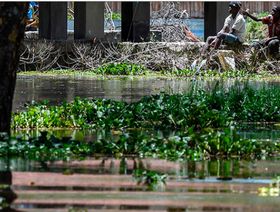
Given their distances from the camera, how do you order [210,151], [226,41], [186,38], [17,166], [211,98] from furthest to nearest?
[186,38], [226,41], [211,98], [210,151], [17,166]

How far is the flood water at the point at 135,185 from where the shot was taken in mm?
6828

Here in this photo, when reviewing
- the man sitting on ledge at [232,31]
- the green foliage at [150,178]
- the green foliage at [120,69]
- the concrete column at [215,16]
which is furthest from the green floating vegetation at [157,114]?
the concrete column at [215,16]

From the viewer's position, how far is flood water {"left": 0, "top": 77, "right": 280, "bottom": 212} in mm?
6828

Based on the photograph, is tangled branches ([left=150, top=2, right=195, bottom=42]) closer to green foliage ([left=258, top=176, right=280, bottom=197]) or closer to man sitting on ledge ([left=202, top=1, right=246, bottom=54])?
man sitting on ledge ([left=202, top=1, right=246, bottom=54])

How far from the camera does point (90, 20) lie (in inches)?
1062

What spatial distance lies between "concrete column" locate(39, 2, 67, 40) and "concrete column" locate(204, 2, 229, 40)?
12.5ft

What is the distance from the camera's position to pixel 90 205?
6.77 m

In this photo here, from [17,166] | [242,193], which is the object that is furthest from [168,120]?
[242,193]

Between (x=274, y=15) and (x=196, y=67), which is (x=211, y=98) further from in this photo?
(x=274, y=15)

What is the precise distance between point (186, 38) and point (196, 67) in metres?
5.60

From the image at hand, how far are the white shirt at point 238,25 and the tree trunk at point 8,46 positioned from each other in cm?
1536

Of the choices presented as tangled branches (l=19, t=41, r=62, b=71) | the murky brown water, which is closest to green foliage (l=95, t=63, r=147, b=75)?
tangled branches (l=19, t=41, r=62, b=71)

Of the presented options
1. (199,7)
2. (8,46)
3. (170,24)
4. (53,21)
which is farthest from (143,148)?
(199,7)

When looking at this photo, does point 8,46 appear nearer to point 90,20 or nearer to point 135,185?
point 135,185
